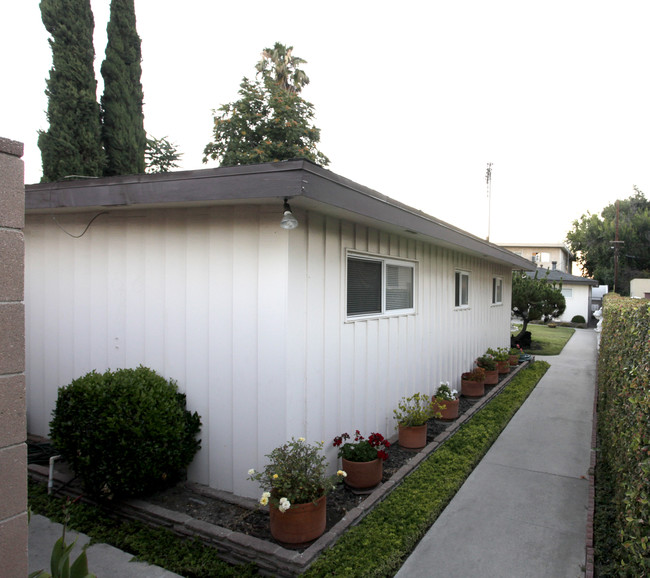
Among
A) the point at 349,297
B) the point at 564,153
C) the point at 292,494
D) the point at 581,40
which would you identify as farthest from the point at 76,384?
the point at 564,153

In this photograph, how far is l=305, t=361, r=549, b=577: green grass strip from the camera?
3.14 meters

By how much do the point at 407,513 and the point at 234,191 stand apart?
10.0 feet

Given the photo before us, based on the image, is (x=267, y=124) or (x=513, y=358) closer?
(x=513, y=358)

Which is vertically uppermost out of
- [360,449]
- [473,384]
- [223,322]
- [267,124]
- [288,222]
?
[267,124]

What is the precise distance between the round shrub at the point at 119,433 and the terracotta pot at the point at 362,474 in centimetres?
155

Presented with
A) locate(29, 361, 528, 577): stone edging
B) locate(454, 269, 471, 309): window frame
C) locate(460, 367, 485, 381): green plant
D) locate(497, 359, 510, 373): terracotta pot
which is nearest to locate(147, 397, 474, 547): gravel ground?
locate(29, 361, 528, 577): stone edging

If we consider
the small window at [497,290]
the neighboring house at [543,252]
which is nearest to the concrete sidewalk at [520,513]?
the small window at [497,290]

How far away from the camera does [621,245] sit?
118 ft

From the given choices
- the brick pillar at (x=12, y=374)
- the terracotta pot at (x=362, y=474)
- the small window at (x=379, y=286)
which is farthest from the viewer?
the small window at (x=379, y=286)

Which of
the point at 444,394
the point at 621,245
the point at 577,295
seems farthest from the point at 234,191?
the point at 621,245

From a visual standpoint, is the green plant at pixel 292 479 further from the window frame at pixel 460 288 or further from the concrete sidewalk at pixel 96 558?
the window frame at pixel 460 288

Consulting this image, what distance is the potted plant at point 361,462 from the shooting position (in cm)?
425

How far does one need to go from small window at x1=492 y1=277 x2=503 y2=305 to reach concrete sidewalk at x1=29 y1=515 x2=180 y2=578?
409 inches

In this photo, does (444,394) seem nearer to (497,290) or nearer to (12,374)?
(12,374)
